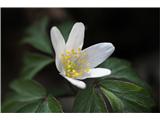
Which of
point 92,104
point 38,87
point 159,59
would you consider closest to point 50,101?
point 92,104

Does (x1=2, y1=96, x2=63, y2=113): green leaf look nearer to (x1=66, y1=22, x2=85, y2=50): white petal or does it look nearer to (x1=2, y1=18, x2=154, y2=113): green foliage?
(x1=2, y1=18, x2=154, y2=113): green foliage

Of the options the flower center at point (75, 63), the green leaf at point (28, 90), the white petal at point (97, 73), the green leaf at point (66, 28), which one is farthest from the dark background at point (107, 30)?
the white petal at point (97, 73)

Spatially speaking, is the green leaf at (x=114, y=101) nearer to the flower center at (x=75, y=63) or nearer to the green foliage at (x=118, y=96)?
the green foliage at (x=118, y=96)

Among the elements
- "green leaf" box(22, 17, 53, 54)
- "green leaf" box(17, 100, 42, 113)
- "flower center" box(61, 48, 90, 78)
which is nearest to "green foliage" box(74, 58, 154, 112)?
"flower center" box(61, 48, 90, 78)

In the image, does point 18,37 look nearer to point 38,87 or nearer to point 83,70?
point 38,87

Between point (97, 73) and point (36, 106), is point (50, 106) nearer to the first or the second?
point (36, 106)

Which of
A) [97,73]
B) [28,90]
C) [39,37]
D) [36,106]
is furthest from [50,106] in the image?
[39,37]
